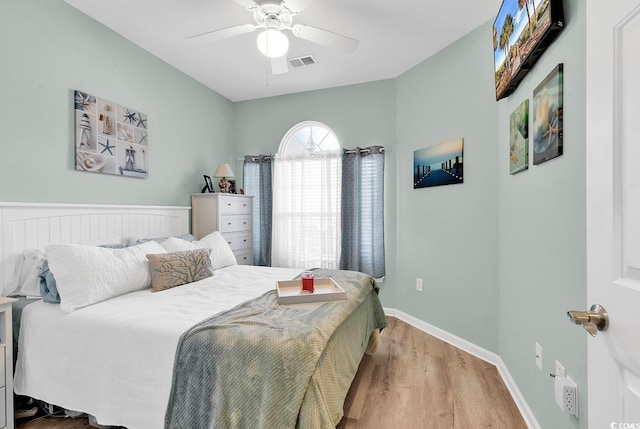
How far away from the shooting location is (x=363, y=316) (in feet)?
7.02

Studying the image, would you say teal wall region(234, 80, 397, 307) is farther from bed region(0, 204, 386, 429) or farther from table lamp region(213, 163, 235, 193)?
bed region(0, 204, 386, 429)

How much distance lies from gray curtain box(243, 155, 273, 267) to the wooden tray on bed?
2010 millimetres

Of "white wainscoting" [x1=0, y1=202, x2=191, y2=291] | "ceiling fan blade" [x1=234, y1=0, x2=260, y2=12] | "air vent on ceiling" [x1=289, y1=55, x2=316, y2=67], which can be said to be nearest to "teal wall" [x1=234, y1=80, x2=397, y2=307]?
"air vent on ceiling" [x1=289, y1=55, x2=316, y2=67]

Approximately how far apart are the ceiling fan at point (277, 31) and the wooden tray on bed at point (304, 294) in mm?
1608

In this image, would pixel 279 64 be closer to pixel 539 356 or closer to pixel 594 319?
pixel 594 319

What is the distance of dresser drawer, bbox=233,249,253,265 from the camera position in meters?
3.66

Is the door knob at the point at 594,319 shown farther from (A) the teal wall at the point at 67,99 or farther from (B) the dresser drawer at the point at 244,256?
(B) the dresser drawer at the point at 244,256

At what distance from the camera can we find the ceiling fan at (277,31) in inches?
79.4

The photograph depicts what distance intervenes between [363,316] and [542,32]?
1879mm

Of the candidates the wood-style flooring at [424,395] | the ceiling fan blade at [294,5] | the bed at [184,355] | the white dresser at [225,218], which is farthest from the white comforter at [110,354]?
the ceiling fan blade at [294,5]

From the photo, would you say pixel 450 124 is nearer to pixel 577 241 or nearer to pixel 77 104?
pixel 577 241

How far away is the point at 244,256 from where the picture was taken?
3.80m

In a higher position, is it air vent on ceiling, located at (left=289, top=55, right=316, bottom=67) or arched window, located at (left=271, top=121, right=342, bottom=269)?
air vent on ceiling, located at (left=289, top=55, right=316, bottom=67)

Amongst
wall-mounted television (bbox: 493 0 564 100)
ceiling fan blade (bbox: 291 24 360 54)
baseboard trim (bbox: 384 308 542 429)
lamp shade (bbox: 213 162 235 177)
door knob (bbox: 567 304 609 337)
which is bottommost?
baseboard trim (bbox: 384 308 542 429)
